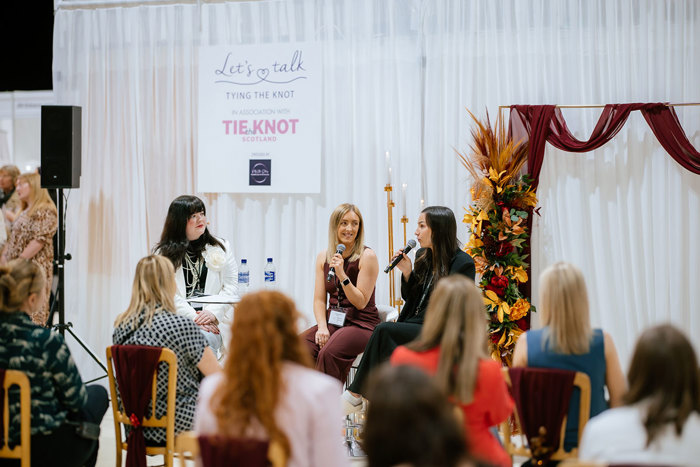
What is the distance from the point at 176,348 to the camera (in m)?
3.12

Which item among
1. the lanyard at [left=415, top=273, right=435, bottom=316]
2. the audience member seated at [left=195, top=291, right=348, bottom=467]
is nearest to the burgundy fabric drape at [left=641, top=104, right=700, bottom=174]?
the lanyard at [left=415, top=273, right=435, bottom=316]

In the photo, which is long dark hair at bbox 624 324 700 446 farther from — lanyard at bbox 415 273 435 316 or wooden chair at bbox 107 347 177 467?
lanyard at bbox 415 273 435 316

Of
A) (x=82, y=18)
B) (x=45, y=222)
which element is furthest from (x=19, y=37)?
(x=45, y=222)

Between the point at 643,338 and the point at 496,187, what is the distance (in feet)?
9.57

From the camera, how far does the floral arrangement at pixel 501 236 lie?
15.7 ft

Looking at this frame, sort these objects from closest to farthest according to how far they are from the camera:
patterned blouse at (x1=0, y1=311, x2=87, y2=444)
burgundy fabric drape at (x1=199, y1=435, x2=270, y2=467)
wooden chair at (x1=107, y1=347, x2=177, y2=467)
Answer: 1. burgundy fabric drape at (x1=199, y1=435, x2=270, y2=467)
2. patterned blouse at (x1=0, y1=311, x2=87, y2=444)
3. wooden chair at (x1=107, y1=347, x2=177, y2=467)

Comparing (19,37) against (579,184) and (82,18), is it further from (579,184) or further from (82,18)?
(579,184)

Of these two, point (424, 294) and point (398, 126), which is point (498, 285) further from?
point (398, 126)

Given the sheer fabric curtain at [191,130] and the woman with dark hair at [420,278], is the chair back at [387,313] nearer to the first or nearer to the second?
the woman with dark hair at [420,278]

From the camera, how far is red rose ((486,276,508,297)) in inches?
189

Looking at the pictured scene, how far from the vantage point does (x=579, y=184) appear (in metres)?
5.22

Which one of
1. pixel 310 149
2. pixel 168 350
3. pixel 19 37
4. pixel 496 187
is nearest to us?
pixel 168 350

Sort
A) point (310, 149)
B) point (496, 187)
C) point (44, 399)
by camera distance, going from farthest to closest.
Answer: point (310, 149) < point (496, 187) < point (44, 399)

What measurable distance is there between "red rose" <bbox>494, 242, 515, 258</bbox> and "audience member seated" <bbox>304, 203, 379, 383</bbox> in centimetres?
88
